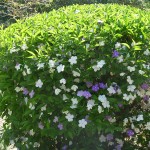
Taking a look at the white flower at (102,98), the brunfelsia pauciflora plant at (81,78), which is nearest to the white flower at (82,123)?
the brunfelsia pauciflora plant at (81,78)

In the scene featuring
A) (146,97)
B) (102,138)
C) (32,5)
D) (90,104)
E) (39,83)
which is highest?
(39,83)

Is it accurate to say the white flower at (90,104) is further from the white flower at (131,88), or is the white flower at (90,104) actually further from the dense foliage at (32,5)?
the dense foliage at (32,5)

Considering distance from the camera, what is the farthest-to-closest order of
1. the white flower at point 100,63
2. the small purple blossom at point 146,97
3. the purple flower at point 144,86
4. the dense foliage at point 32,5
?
the dense foliage at point 32,5
the small purple blossom at point 146,97
the purple flower at point 144,86
the white flower at point 100,63

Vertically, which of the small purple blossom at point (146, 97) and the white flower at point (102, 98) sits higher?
the white flower at point (102, 98)

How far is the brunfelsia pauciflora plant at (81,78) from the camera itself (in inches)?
125

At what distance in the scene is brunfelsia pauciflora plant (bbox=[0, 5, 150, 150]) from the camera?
3.18 metres

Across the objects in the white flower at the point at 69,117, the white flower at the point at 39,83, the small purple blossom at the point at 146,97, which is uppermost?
the white flower at the point at 39,83

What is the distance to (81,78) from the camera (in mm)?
3211

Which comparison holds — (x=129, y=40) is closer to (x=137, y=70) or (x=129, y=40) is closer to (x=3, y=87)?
(x=137, y=70)

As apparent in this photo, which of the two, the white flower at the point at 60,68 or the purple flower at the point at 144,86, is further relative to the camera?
the purple flower at the point at 144,86

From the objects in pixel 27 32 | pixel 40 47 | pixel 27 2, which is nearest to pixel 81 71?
pixel 40 47

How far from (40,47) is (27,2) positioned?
5.96 meters

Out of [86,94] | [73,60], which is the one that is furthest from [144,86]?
[73,60]

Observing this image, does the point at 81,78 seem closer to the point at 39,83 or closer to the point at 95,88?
the point at 95,88
